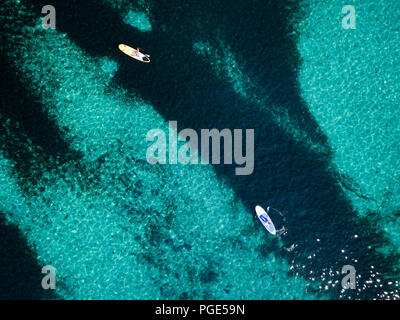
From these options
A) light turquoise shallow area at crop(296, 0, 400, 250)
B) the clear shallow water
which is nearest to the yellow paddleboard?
the clear shallow water

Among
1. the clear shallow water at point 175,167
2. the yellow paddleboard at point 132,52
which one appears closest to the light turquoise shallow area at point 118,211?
the clear shallow water at point 175,167

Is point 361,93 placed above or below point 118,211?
above

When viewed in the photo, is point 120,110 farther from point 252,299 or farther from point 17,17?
point 252,299

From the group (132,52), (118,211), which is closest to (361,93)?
(132,52)

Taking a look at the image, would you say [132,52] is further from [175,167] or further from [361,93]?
[361,93]

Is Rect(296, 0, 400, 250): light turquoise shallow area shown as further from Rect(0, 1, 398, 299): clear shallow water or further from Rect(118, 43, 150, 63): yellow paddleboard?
Rect(118, 43, 150, 63): yellow paddleboard

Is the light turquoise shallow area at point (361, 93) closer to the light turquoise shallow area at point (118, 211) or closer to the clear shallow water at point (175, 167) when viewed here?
the clear shallow water at point (175, 167)
